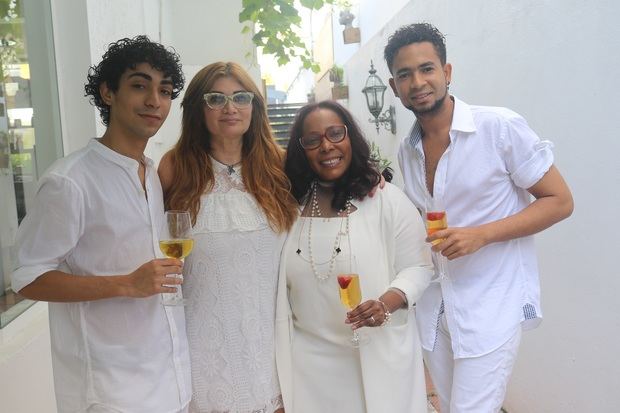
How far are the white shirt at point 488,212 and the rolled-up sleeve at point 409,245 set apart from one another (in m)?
0.13

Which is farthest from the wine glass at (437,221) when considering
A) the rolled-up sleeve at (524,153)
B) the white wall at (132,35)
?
the white wall at (132,35)

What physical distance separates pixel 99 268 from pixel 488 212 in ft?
5.33

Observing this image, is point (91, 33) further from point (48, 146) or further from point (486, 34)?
point (486, 34)

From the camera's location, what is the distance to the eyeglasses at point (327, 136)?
2.43m

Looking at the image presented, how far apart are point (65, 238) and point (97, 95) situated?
0.66m

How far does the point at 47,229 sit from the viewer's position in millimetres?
1646

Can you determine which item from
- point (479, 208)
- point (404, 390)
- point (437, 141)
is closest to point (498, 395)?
point (404, 390)

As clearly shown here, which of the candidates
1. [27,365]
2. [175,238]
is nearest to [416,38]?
[175,238]

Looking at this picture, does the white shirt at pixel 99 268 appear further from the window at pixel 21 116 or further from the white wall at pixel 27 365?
the window at pixel 21 116

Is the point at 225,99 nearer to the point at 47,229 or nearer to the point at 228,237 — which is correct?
the point at 228,237

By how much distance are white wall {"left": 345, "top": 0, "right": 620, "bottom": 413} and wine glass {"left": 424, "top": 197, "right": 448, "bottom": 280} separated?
3.39ft

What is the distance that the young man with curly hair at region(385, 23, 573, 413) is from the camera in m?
2.30

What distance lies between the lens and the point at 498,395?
2311 mm

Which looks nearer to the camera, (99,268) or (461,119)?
(99,268)
